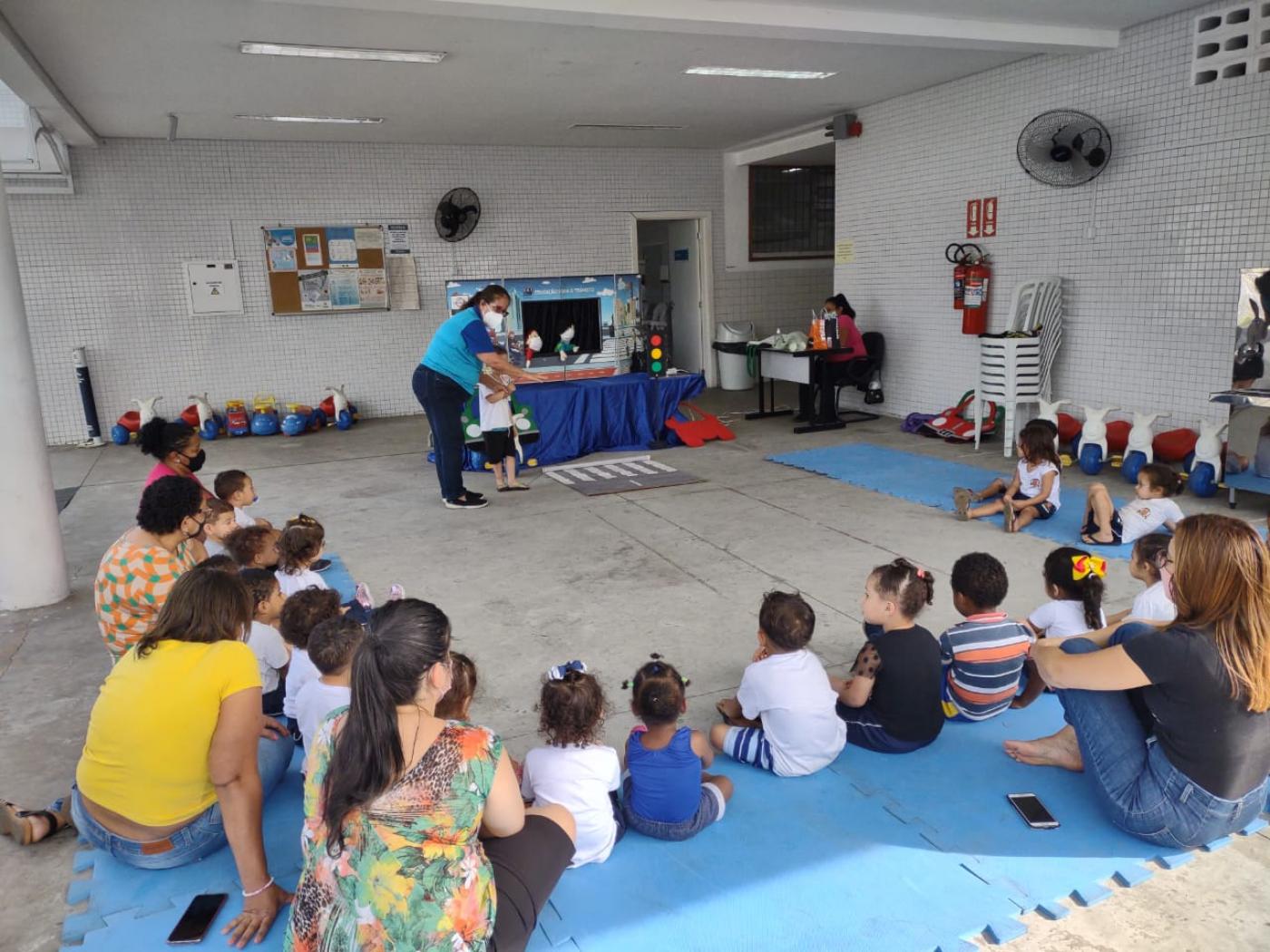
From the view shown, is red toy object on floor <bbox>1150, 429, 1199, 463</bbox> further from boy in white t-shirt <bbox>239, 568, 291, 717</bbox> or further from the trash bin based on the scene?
boy in white t-shirt <bbox>239, 568, 291, 717</bbox>

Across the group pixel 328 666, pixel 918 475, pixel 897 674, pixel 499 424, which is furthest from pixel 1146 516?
pixel 499 424

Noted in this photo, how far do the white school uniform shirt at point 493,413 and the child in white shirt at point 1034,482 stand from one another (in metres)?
3.52

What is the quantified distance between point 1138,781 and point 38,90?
7937 mm

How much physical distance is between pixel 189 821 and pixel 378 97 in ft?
22.6

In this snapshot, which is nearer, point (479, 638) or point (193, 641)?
point (193, 641)

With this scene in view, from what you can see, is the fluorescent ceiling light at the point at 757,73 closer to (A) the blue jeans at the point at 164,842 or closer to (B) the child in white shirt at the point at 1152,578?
(B) the child in white shirt at the point at 1152,578

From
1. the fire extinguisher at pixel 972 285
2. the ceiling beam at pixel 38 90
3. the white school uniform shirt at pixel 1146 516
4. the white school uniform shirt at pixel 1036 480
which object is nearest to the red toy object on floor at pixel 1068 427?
the fire extinguisher at pixel 972 285

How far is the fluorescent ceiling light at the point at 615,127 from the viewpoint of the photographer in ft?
31.1

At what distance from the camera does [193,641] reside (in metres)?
2.21

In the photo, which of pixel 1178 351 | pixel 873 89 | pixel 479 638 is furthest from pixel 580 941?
pixel 873 89

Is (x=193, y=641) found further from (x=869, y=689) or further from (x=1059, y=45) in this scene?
(x=1059, y=45)

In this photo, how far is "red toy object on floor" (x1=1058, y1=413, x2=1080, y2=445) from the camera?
24.1 ft

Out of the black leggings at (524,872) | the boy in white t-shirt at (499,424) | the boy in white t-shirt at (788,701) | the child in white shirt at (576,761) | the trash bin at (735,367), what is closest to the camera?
the black leggings at (524,872)

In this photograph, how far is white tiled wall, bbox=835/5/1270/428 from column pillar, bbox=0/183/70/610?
719cm
